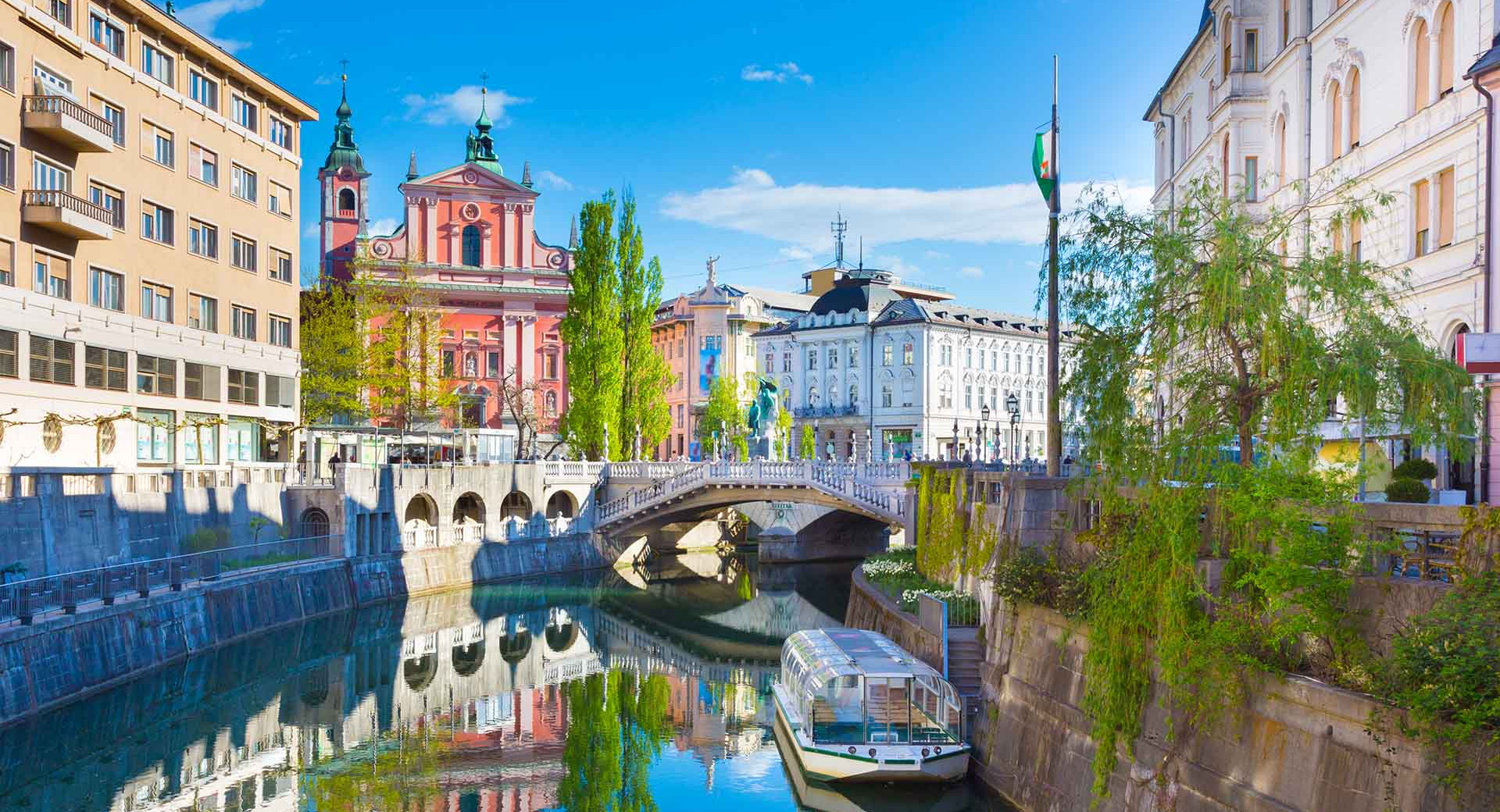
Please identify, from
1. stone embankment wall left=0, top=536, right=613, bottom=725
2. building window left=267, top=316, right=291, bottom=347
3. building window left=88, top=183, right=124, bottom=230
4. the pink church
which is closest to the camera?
stone embankment wall left=0, top=536, right=613, bottom=725

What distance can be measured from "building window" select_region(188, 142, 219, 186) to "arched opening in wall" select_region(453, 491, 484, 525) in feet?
63.5

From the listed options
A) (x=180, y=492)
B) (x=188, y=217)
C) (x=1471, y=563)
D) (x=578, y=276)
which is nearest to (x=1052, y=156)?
(x=1471, y=563)

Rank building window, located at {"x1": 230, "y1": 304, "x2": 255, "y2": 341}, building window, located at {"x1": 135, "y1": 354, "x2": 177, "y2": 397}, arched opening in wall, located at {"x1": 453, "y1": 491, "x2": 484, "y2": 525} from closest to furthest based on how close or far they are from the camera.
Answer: building window, located at {"x1": 135, "y1": 354, "x2": 177, "y2": 397} → building window, located at {"x1": 230, "y1": 304, "x2": 255, "y2": 341} → arched opening in wall, located at {"x1": 453, "y1": 491, "x2": 484, "y2": 525}

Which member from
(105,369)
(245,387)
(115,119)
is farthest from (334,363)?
(115,119)

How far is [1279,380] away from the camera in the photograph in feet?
69.1

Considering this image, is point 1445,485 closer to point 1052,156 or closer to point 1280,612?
point 1052,156

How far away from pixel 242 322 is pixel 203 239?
441 centimetres

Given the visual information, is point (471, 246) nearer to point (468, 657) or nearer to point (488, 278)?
point (488, 278)

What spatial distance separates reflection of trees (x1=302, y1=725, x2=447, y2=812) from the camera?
28297 mm

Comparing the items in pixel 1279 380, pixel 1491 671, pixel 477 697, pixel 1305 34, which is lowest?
pixel 477 697

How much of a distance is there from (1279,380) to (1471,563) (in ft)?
18.4

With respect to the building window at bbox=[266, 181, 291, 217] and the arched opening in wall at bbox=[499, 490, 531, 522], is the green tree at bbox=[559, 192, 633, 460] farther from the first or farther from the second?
the building window at bbox=[266, 181, 291, 217]

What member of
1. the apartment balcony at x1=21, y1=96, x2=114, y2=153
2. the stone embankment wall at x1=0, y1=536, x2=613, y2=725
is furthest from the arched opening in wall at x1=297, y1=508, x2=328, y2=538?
the apartment balcony at x1=21, y1=96, x2=114, y2=153

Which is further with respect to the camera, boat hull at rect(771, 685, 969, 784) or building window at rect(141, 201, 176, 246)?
building window at rect(141, 201, 176, 246)
